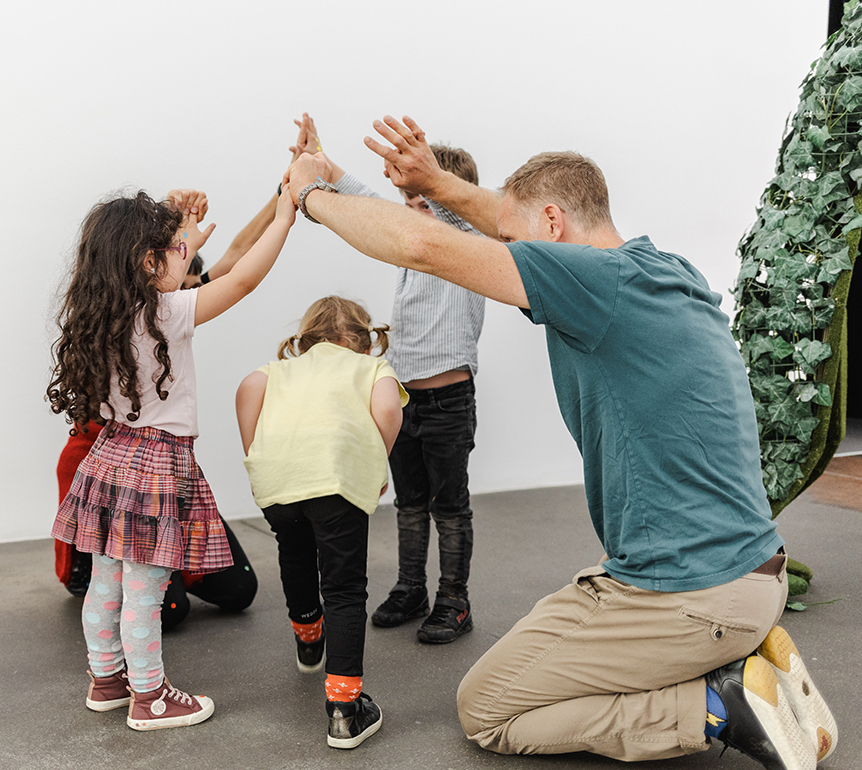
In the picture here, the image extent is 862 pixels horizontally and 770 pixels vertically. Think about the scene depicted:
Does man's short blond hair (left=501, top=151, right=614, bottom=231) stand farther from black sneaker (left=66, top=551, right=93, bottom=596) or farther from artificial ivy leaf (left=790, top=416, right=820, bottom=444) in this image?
black sneaker (left=66, top=551, right=93, bottom=596)

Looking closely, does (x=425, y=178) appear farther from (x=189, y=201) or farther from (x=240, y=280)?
(x=189, y=201)

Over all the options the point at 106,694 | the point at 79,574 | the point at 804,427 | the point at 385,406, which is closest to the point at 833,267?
the point at 804,427

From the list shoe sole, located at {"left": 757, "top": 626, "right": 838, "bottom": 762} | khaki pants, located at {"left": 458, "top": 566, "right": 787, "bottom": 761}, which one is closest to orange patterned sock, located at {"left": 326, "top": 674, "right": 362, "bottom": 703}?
khaki pants, located at {"left": 458, "top": 566, "right": 787, "bottom": 761}

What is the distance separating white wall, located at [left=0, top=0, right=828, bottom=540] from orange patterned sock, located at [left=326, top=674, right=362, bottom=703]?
2.19 meters

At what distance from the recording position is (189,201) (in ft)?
8.11

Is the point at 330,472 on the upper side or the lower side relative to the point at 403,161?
lower

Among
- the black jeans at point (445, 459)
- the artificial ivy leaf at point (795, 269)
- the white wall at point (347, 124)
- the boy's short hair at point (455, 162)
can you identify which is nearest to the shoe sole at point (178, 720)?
the black jeans at point (445, 459)

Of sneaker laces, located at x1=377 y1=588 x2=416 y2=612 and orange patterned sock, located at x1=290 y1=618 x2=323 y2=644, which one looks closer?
orange patterned sock, located at x1=290 y1=618 x2=323 y2=644

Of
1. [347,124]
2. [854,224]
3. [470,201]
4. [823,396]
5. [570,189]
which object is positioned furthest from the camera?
[347,124]

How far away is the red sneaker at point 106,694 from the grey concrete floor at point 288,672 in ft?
0.09

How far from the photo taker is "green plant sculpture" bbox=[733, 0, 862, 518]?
261 centimetres

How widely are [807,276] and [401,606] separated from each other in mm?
1661

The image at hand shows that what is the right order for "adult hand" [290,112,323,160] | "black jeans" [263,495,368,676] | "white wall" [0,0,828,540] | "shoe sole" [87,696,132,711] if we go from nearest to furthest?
"black jeans" [263,495,368,676], "shoe sole" [87,696,132,711], "adult hand" [290,112,323,160], "white wall" [0,0,828,540]

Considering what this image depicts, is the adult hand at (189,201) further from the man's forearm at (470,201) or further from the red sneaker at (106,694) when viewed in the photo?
the red sneaker at (106,694)
